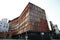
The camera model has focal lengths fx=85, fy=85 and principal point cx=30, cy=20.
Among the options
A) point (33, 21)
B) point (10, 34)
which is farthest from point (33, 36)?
point (10, 34)

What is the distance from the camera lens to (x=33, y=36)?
25.1 meters

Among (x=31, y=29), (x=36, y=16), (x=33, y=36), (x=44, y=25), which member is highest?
(x=36, y=16)

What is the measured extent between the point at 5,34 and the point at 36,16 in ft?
56.4

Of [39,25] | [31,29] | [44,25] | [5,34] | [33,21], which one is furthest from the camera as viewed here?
[5,34]

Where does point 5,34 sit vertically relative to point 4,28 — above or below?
below

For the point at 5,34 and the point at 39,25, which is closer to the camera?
the point at 39,25

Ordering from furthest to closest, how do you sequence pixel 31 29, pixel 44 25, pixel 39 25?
pixel 44 25, pixel 39 25, pixel 31 29

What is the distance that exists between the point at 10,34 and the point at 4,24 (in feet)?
28.3

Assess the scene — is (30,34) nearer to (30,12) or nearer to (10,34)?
(30,12)

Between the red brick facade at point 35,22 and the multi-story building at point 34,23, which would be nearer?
the multi-story building at point 34,23

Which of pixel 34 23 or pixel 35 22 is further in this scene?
pixel 35 22

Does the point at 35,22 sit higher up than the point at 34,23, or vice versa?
the point at 35,22

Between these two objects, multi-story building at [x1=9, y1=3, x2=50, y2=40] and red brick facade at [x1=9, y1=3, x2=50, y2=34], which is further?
red brick facade at [x1=9, y1=3, x2=50, y2=34]

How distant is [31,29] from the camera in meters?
25.0
